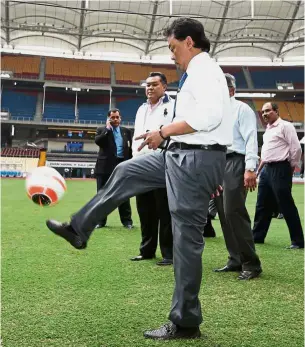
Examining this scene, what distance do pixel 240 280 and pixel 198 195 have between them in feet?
5.09

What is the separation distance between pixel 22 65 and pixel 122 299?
40990mm

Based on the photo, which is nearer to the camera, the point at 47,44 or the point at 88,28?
the point at 88,28

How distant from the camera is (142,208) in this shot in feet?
15.7

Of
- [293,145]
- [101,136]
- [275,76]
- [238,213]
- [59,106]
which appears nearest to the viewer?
[238,213]

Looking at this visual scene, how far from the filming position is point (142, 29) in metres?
37.5

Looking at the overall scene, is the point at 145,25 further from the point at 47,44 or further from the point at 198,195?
the point at 198,195

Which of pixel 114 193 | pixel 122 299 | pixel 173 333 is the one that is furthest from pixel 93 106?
pixel 173 333

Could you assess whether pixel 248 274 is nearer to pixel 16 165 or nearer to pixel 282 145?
pixel 282 145

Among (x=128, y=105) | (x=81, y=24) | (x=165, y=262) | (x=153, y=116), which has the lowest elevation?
(x=165, y=262)

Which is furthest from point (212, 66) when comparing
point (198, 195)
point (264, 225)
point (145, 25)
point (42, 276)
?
point (145, 25)

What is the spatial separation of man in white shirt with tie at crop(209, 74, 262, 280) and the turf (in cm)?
19

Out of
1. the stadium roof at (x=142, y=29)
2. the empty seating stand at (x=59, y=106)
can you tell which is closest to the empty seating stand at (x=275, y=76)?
the stadium roof at (x=142, y=29)

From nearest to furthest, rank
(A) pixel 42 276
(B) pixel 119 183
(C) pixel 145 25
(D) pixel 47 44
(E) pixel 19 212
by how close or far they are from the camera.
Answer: (B) pixel 119 183 → (A) pixel 42 276 → (E) pixel 19 212 → (C) pixel 145 25 → (D) pixel 47 44

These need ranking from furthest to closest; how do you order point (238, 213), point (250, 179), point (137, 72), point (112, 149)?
1. point (137, 72)
2. point (112, 149)
3. point (238, 213)
4. point (250, 179)
